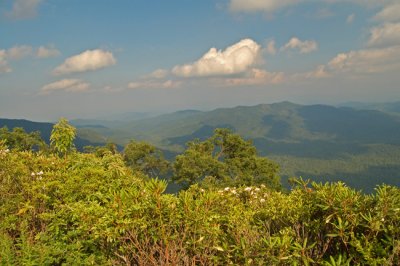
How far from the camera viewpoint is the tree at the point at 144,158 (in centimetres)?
5081

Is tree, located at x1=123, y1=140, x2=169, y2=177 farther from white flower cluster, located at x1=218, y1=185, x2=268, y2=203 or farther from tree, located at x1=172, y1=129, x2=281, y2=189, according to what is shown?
white flower cluster, located at x1=218, y1=185, x2=268, y2=203

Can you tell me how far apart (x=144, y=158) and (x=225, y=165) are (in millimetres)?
17204

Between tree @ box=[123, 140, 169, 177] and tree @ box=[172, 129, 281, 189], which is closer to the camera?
tree @ box=[172, 129, 281, 189]

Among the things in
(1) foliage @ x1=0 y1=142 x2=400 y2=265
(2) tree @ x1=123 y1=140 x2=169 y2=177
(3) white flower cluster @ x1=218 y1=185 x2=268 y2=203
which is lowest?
(2) tree @ x1=123 y1=140 x2=169 y2=177

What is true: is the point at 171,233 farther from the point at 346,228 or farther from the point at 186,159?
the point at 186,159

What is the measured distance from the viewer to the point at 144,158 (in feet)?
175

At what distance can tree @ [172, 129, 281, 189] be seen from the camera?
131 feet

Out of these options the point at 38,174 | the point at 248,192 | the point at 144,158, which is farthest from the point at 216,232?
the point at 144,158

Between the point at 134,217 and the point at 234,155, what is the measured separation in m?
41.4

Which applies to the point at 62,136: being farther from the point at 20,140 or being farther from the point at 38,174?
the point at 20,140

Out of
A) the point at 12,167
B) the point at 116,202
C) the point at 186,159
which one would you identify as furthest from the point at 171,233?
the point at 186,159

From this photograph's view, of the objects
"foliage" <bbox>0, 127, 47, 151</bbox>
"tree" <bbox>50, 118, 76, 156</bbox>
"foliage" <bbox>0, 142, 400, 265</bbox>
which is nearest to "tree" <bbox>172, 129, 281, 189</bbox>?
"tree" <bbox>50, 118, 76, 156</bbox>

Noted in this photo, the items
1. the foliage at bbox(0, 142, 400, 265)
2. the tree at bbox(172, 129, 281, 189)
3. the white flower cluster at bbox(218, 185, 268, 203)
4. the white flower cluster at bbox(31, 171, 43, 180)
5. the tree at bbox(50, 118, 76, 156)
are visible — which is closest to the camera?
the foliage at bbox(0, 142, 400, 265)

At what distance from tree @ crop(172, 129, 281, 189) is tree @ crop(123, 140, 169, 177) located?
8894 mm
